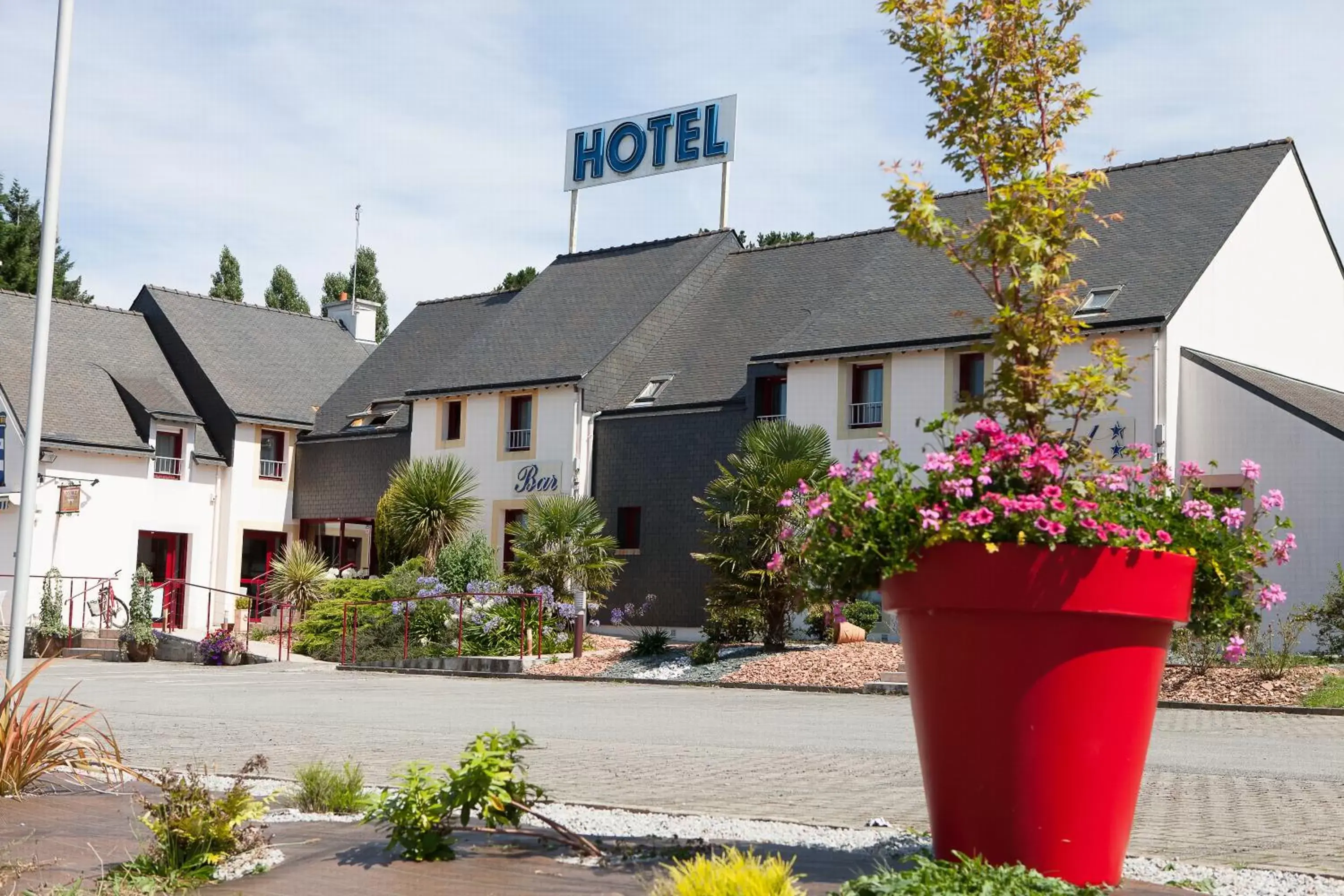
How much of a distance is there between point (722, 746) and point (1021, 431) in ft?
20.9

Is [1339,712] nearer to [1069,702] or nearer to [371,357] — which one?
[1069,702]

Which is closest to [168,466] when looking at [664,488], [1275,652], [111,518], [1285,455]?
[111,518]

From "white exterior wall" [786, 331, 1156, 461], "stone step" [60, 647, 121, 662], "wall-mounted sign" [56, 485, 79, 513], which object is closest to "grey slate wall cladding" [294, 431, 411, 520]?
"wall-mounted sign" [56, 485, 79, 513]

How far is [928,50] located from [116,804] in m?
5.34

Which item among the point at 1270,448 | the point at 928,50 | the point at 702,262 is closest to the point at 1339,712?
the point at 1270,448

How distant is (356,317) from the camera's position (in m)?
45.7

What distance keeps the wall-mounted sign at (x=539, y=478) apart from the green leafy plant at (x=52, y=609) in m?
9.46

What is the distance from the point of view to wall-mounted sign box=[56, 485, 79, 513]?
3203cm

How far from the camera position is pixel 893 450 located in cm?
554

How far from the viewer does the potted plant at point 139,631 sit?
27.8 metres

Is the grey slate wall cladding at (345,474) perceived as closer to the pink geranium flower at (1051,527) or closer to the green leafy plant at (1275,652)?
the green leafy plant at (1275,652)

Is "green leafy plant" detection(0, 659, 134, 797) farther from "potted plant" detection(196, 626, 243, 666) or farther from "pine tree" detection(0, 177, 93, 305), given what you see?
"pine tree" detection(0, 177, 93, 305)

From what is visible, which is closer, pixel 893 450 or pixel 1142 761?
pixel 1142 761

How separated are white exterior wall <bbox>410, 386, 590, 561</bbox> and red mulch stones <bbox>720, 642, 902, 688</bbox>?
1024cm
